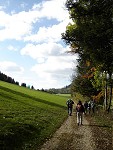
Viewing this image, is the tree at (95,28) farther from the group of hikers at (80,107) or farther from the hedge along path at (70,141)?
the hedge along path at (70,141)

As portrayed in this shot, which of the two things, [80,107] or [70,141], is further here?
[80,107]

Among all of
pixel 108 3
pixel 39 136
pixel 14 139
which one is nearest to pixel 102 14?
pixel 108 3

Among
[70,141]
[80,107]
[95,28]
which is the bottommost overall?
[70,141]

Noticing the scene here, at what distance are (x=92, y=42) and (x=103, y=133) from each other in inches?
355

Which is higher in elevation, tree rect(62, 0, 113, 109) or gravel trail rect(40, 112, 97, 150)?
tree rect(62, 0, 113, 109)

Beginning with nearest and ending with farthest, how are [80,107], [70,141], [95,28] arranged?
1. [70,141]
2. [95,28]
3. [80,107]

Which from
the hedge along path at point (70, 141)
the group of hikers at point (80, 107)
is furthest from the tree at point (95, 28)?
the hedge along path at point (70, 141)

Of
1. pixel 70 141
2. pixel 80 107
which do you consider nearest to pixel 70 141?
pixel 70 141

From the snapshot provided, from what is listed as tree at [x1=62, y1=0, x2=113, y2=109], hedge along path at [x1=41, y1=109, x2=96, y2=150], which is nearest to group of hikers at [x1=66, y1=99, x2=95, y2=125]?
tree at [x1=62, y1=0, x2=113, y2=109]

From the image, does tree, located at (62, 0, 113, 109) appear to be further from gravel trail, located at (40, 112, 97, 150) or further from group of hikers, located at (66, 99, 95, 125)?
gravel trail, located at (40, 112, 97, 150)

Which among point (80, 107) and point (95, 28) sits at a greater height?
point (95, 28)

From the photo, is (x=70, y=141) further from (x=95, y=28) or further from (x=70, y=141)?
(x=95, y=28)

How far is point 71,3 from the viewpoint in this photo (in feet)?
111

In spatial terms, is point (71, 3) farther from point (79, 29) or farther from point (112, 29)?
point (112, 29)
